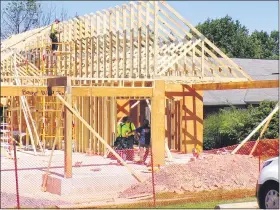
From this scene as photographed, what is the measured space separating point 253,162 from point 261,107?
25.7 feet

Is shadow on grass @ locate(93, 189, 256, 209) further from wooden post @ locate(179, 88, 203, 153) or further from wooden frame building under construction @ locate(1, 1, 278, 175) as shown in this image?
wooden post @ locate(179, 88, 203, 153)

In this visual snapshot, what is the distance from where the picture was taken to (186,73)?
75.9ft

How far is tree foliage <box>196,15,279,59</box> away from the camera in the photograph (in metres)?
58.7

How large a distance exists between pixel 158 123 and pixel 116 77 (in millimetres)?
2245

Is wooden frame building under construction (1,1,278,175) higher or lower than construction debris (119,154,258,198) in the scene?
higher

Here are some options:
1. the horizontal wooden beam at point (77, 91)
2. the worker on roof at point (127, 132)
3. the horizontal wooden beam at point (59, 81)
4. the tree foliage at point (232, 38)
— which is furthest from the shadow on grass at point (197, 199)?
the tree foliage at point (232, 38)

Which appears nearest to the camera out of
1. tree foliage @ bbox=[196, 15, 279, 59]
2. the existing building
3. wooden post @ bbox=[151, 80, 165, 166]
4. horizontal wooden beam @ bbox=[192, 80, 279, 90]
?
horizontal wooden beam @ bbox=[192, 80, 279, 90]

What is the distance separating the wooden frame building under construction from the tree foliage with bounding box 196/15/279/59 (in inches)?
1250

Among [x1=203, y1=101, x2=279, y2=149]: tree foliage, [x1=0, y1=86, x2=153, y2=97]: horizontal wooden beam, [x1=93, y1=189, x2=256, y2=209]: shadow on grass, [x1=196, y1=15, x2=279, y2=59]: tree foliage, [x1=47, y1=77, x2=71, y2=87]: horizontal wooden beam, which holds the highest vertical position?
[x1=196, y1=15, x2=279, y2=59]: tree foliage

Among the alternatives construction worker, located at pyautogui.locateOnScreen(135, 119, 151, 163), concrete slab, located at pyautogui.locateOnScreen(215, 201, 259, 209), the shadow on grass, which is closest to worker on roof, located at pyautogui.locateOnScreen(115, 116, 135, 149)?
construction worker, located at pyautogui.locateOnScreen(135, 119, 151, 163)

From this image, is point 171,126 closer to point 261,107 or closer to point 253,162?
point 261,107

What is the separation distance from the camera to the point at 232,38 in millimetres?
58938

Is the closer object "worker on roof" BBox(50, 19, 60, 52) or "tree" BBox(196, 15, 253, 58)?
"worker on roof" BBox(50, 19, 60, 52)

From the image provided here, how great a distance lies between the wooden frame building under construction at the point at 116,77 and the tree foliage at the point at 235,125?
1.80 m
